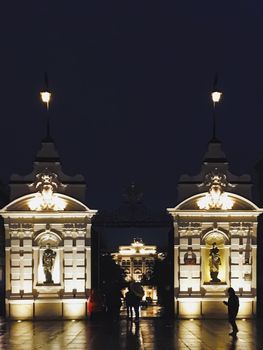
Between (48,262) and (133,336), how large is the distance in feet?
38.4

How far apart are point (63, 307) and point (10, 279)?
2862mm

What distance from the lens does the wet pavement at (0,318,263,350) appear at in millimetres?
28844

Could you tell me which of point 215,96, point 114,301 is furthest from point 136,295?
point 215,96

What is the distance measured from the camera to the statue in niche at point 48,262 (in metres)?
43.9

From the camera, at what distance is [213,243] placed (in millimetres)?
44375

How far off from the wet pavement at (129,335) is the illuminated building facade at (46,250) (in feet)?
4.62

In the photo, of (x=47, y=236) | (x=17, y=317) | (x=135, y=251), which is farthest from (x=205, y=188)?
(x=135, y=251)

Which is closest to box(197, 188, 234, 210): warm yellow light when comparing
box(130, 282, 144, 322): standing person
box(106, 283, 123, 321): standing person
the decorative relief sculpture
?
the decorative relief sculpture

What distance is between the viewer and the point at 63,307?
143ft

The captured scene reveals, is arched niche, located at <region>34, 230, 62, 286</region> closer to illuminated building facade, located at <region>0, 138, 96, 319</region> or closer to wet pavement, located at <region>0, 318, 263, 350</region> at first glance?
illuminated building facade, located at <region>0, 138, 96, 319</region>

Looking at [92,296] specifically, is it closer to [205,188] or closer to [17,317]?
[17,317]

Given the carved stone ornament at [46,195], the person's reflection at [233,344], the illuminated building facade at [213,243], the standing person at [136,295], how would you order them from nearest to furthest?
the person's reflection at [233,344] < the standing person at [136,295] < the carved stone ornament at [46,195] < the illuminated building facade at [213,243]

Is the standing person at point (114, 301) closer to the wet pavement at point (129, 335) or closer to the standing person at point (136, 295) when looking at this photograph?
the wet pavement at point (129, 335)

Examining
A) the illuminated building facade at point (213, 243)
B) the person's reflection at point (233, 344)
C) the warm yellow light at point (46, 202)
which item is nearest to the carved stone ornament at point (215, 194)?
the illuminated building facade at point (213, 243)
